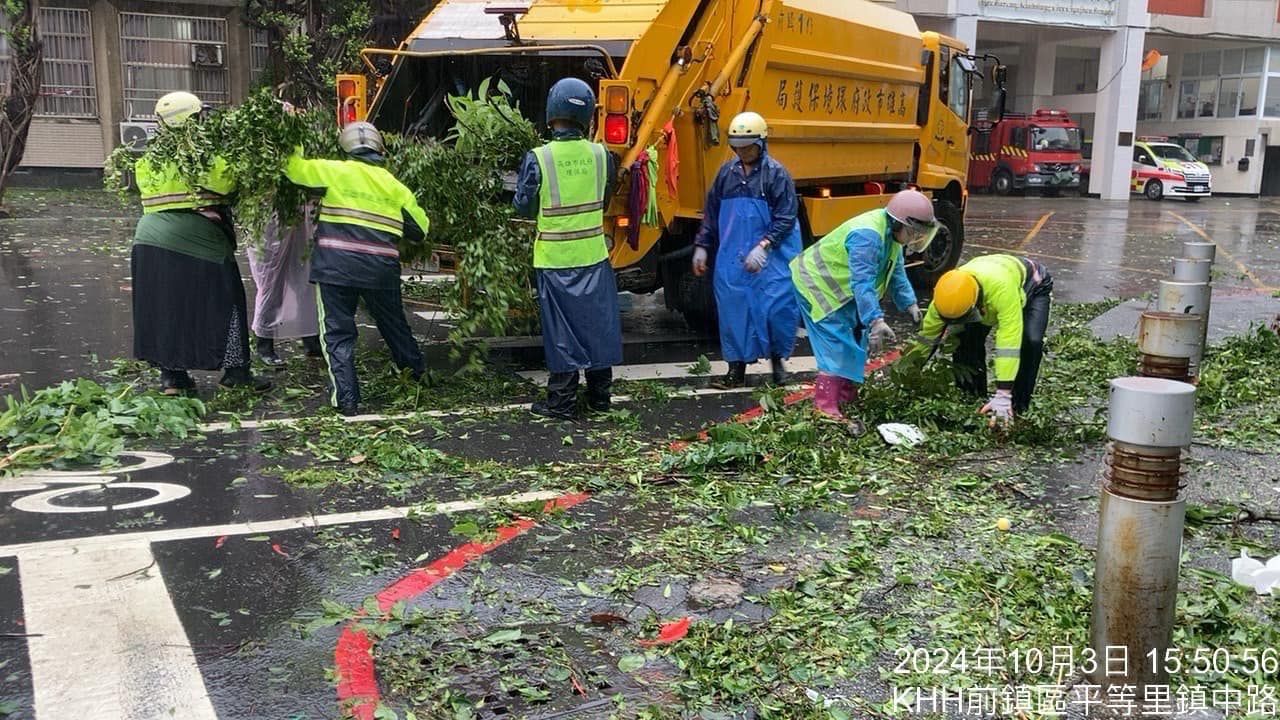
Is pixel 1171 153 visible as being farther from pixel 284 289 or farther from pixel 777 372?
pixel 284 289

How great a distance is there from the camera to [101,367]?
23.4 feet

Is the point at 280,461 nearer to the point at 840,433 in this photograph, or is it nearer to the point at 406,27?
the point at 840,433

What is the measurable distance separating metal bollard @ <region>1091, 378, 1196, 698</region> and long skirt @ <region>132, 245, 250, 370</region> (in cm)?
494

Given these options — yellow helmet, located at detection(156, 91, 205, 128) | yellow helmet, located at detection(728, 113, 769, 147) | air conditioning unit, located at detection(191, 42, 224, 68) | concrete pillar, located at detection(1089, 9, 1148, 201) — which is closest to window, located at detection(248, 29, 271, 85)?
air conditioning unit, located at detection(191, 42, 224, 68)

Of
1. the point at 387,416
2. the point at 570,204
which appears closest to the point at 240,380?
the point at 387,416

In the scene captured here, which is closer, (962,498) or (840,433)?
(962,498)

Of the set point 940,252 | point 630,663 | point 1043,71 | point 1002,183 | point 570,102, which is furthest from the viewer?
point 1043,71

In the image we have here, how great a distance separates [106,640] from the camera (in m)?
3.43

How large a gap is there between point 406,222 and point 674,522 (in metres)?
2.64

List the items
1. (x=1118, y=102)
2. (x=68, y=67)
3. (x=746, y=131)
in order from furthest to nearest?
(x=1118, y=102) → (x=68, y=67) → (x=746, y=131)

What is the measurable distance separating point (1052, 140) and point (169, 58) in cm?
2488

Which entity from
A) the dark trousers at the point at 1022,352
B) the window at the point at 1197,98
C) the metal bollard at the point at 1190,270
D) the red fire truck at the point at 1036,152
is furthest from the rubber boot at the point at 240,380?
the window at the point at 1197,98

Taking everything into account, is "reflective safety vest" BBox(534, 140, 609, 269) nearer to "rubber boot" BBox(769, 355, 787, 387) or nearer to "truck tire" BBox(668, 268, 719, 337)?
"rubber boot" BBox(769, 355, 787, 387)

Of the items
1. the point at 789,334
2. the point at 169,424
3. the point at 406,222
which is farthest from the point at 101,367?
the point at 789,334
